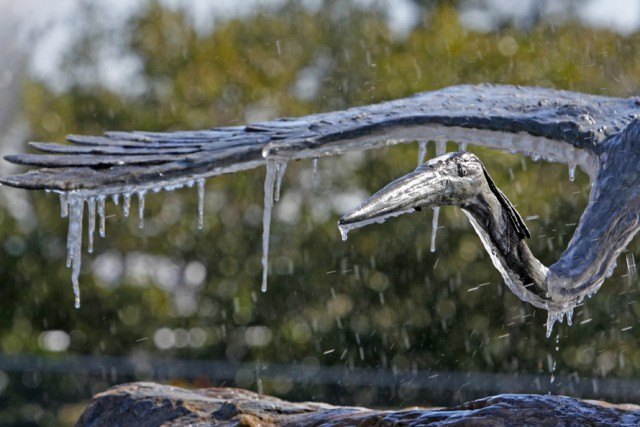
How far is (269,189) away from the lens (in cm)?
396

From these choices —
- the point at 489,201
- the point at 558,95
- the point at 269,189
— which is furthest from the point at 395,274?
the point at 489,201

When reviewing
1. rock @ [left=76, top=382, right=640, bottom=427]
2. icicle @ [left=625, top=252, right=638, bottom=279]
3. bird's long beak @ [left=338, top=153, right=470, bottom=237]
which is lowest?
rock @ [left=76, top=382, right=640, bottom=427]

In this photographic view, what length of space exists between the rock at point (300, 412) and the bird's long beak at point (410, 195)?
0.68m

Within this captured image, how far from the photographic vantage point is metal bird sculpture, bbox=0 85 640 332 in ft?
10.8

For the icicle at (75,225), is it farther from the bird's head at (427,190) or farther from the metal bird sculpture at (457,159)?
the bird's head at (427,190)

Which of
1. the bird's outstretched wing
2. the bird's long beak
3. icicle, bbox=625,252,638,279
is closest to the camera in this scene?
the bird's long beak

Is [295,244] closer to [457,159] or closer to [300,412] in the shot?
[300,412]

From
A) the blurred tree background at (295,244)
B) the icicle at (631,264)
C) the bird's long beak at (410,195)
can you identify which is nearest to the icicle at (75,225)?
the bird's long beak at (410,195)

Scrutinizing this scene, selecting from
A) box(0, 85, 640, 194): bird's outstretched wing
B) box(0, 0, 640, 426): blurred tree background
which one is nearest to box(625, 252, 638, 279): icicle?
box(0, 0, 640, 426): blurred tree background

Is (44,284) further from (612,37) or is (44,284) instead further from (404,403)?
(612,37)

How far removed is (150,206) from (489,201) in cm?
814

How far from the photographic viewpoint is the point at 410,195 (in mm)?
2779

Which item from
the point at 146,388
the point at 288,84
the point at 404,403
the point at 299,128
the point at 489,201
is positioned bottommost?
the point at 404,403

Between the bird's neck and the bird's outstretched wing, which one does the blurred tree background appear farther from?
the bird's neck
